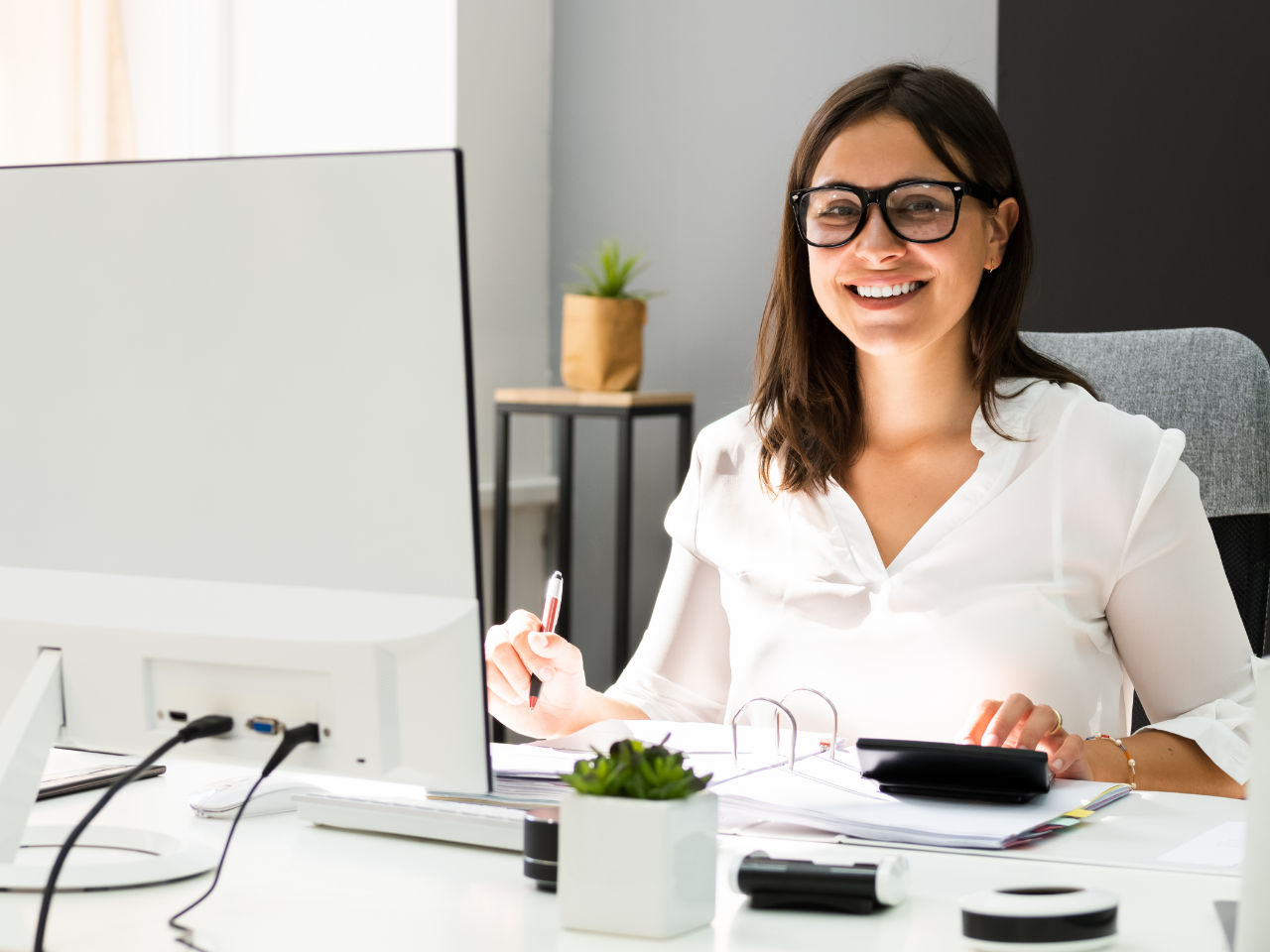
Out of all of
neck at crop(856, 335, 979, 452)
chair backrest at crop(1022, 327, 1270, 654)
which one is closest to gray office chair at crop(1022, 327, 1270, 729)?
chair backrest at crop(1022, 327, 1270, 654)

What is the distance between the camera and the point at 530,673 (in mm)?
1351

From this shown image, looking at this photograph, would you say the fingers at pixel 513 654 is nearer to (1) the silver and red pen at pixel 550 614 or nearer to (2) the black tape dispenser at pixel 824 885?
(1) the silver and red pen at pixel 550 614

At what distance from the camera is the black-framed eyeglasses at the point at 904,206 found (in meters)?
1.52

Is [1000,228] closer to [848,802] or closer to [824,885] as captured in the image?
[848,802]

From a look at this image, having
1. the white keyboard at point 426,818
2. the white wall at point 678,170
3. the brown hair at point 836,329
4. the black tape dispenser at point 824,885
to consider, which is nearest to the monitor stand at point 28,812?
the white keyboard at point 426,818

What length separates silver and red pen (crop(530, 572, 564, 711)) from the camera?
1290mm

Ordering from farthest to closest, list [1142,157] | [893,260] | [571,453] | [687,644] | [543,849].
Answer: [571,453], [1142,157], [687,644], [893,260], [543,849]

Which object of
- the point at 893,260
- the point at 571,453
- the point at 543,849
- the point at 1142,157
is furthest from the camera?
the point at 571,453

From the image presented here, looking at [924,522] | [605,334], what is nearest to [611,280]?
[605,334]

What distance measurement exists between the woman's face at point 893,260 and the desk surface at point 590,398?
1.38 metres

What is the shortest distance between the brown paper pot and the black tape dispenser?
220 cm

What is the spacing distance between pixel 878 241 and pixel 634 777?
35.7 inches

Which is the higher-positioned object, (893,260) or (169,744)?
(893,260)

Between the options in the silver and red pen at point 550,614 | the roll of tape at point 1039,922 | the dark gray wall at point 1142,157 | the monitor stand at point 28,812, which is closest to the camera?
the roll of tape at point 1039,922
